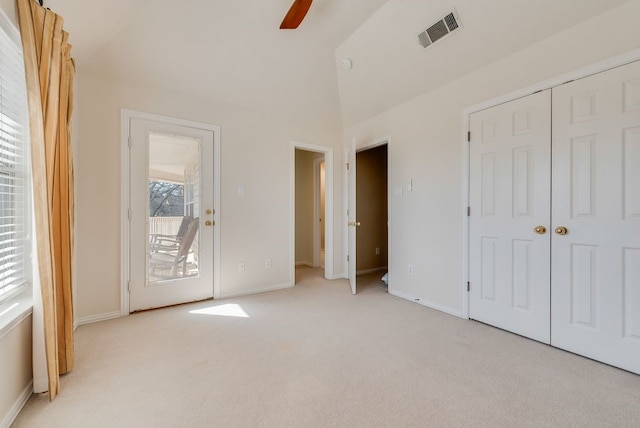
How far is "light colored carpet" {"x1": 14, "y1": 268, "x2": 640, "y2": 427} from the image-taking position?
1400 mm

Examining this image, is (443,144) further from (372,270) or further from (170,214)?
(170,214)

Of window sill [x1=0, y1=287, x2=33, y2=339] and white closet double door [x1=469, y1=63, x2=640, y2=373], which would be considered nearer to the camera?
window sill [x1=0, y1=287, x2=33, y2=339]

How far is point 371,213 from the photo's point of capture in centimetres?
489

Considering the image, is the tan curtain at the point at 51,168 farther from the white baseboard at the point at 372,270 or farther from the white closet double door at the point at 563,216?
the white baseboard at the point at 372,270

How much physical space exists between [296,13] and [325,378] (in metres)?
2.67

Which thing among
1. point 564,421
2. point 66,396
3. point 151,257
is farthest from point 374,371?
point 151,257

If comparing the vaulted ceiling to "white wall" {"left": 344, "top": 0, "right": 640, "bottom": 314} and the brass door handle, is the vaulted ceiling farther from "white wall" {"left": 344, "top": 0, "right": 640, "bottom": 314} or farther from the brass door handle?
the brass door handle

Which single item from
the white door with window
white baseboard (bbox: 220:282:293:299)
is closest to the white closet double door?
white baseboard (bbox: 220:282:293:299)

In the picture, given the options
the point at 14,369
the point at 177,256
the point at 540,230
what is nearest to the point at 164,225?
the point at 177,256

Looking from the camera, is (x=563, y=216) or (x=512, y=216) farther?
(x=512, y=216)

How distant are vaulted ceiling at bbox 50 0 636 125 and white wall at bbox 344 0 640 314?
0.12 m

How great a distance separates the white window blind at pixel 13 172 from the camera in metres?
1.46

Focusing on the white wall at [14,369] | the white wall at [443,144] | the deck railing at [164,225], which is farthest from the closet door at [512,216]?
the white wall at [14,369]

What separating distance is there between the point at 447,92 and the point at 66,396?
12.5 ft
